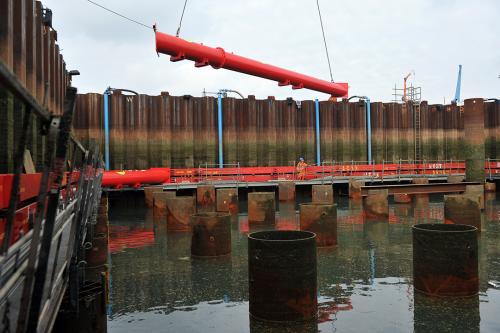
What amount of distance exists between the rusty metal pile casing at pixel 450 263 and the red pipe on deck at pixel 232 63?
1576 cm

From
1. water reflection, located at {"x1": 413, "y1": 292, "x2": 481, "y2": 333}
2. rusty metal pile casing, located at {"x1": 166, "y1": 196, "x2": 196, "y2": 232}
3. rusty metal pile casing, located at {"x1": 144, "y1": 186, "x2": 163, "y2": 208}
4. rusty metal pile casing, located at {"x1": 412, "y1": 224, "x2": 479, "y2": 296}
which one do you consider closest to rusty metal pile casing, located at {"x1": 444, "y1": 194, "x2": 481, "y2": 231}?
rusty metal pile casing, located at {"x1": 412, "y1": 224, "x2": 479, "y2": 296}

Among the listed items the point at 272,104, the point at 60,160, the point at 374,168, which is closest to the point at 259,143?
the point at 272,104

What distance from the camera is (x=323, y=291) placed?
7.61 meters

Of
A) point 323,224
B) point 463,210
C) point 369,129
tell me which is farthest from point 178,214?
point 369,129

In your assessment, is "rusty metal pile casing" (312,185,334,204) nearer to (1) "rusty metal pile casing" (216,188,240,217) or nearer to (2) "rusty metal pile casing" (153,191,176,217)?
(1) "rusty metal pile casing" (216,188,240,217)

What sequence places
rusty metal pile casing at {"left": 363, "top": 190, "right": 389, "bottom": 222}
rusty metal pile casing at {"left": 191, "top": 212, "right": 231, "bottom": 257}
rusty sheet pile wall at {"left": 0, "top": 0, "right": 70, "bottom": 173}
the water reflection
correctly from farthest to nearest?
rusty metal pile casing at {"left": 363, "top": 190, "right": 389, "bottom": 222} < rusty metal pile casing at {"left": 191, "top": 212, "right": 231, "bottom": 257} < rusty sheet pile wall at {"left": 0, "top": 0, "right": 70, "bottom": 173} < the water reflection

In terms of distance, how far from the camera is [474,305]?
6621 millimetres

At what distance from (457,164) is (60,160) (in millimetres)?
38518

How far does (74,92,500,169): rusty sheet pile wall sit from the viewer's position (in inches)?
1117

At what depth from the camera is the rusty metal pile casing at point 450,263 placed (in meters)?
6.95

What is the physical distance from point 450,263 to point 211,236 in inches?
211

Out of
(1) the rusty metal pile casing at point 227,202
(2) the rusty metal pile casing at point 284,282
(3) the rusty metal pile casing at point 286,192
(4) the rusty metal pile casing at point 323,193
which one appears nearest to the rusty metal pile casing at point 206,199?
(1) the rusty metal pile casing at point 227,202

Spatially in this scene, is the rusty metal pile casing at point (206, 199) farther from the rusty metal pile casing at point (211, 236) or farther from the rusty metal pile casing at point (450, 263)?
the rusty metal pile casing at point (450, 263)

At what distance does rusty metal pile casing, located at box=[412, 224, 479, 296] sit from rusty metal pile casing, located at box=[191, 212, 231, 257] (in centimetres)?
487
